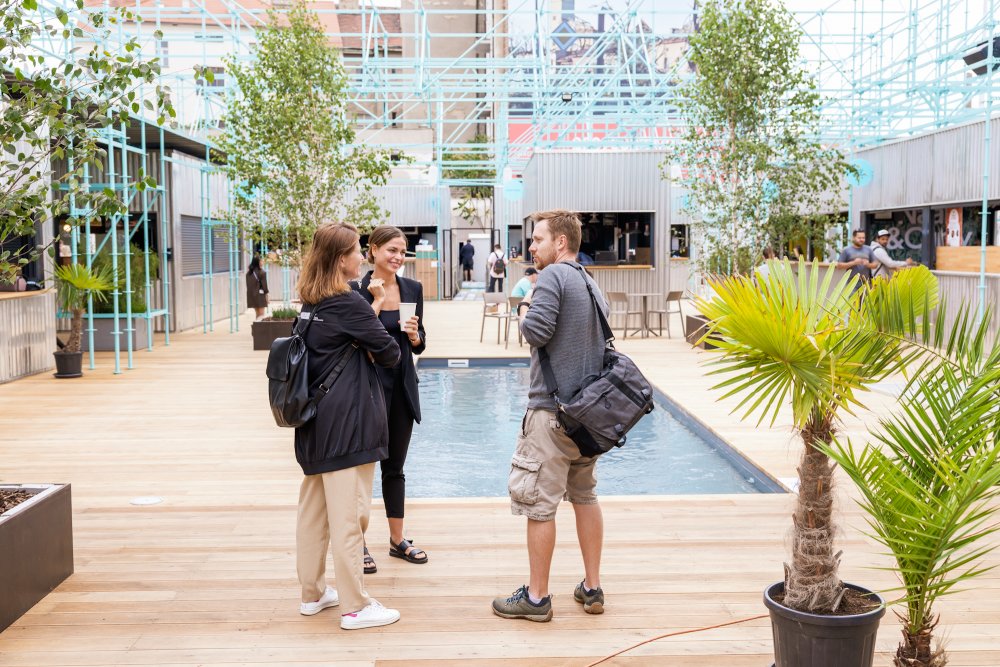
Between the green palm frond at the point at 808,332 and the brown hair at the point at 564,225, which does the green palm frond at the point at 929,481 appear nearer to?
the green palm frond at the point at 808,332

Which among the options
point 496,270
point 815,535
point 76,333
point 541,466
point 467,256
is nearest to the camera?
point 815,535

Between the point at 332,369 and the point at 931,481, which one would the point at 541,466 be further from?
the point at 931,481

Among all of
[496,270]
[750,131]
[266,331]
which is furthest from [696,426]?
[496,270]

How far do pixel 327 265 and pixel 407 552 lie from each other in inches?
57.0

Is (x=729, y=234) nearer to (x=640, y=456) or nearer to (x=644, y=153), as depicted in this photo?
(x=644, y=153)

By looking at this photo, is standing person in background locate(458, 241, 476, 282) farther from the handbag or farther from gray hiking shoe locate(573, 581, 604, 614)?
the handbag

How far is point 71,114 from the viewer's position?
3484 mm

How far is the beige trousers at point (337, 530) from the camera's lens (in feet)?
11.2

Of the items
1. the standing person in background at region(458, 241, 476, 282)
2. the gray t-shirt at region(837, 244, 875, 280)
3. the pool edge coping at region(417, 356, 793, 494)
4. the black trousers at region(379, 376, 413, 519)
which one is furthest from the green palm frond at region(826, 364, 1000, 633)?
the standing person in background at region(458, 241, 476, 282)

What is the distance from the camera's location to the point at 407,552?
13.9ft

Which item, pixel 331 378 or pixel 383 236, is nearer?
pixel 331 378

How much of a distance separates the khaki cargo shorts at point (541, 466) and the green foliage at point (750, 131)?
956 centimetres

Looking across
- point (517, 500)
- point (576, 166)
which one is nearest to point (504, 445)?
point (517, 500)

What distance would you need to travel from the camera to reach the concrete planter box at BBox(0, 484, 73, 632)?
11.4 feet
